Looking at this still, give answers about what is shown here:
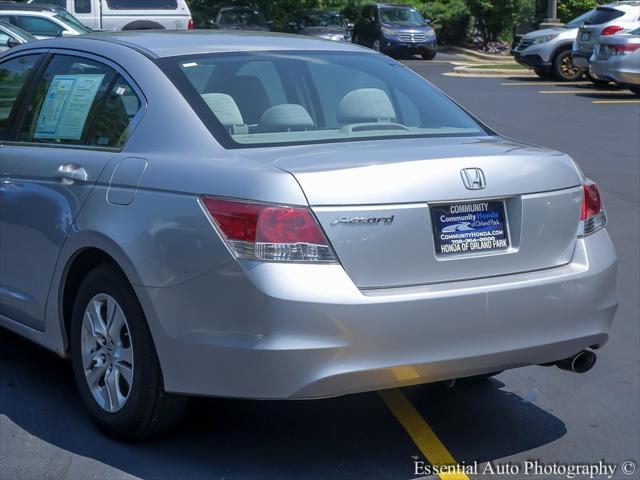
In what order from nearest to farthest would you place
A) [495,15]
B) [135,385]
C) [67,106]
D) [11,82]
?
[135,385] → [67,106] → [11,82] → [495,15]

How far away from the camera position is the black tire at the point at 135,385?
4.59 meters

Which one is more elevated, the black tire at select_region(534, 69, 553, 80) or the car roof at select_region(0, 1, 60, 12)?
the car roof at select_region(0, 1, 60, 12)

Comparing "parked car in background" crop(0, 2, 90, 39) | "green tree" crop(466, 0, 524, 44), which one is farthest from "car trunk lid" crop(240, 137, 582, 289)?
"green tree" crop(466, 0, 524, 44)

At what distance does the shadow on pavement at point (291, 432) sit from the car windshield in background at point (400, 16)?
1208 inches

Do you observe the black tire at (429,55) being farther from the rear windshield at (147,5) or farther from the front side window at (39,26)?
the front side window at (39,26)

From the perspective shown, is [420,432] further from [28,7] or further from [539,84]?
[539,84]

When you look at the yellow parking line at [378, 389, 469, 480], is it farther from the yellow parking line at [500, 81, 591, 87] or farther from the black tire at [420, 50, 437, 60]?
the black tire at [420, 50, 437, 60]

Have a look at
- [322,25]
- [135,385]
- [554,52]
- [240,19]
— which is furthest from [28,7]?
[135,385]

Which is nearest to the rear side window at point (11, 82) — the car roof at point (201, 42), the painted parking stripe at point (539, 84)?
the car roof at point (201, 42)

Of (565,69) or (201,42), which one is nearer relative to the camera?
(201,42)

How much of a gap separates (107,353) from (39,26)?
18.6 metres

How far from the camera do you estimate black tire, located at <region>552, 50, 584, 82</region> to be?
25275 millimetres

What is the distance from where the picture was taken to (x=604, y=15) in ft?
75.5

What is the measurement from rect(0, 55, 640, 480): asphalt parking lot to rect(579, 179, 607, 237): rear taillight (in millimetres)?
990
